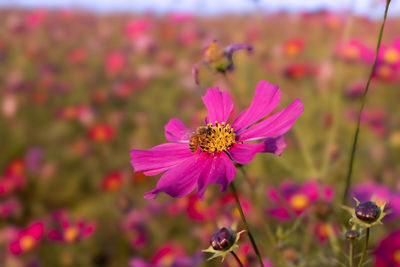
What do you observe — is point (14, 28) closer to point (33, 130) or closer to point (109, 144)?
point (33, 130)

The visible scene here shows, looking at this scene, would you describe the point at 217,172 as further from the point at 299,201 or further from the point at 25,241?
the point at 25,241

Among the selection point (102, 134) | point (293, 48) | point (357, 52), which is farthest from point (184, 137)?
point (293, 48)

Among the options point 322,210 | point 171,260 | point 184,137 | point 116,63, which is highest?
point 116,63

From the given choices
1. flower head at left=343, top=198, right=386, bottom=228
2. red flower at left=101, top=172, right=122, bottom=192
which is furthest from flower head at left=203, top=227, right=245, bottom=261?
red flower at left=101, top=172, right=122, bottom=192

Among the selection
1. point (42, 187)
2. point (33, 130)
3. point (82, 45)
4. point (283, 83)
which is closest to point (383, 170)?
point (283, 83)

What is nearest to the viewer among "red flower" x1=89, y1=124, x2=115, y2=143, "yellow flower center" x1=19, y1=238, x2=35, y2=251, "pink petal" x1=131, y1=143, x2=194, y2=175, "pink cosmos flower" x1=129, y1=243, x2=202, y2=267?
"pink petal" x1=131, y1=143, x2=194, y2=175

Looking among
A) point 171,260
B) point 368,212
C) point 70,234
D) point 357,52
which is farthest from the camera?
point 357,52

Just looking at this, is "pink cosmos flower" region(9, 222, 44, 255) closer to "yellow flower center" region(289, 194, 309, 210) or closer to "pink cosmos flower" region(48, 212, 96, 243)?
"pink cosmos flower" region(48, 212, 96, 243)
